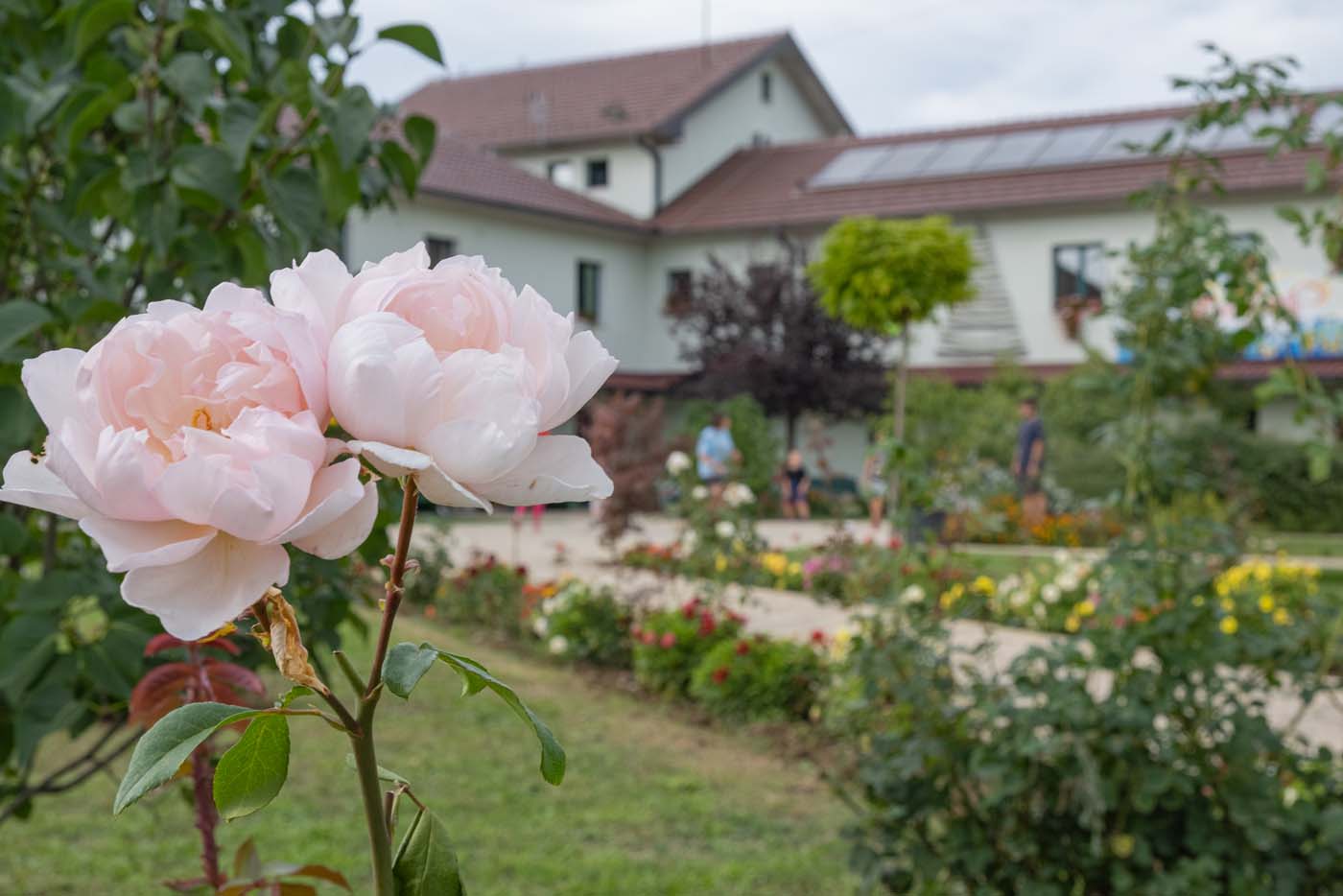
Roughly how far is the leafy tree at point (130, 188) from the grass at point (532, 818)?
5.18 ft

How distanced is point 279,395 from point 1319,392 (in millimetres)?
2885

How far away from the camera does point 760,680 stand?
19.6 feet

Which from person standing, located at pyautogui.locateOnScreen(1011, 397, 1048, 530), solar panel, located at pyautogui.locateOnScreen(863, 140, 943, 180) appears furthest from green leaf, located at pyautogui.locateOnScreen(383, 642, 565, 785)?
solar panel, located at pyautogui.locateOnScreen(863, 140, 943, 180)

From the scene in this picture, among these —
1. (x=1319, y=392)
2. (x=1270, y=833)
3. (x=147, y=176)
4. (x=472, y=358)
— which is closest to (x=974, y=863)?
(x=1270, y=833)

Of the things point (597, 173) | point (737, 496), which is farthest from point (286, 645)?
point (597, 173)

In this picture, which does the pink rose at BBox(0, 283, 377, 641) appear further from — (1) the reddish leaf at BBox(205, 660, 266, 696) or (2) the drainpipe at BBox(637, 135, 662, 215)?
(2) the drainpipe at BBox(637, 135, 662, 215)

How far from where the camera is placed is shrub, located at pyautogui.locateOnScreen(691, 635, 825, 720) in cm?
595

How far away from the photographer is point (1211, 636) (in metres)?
2.82

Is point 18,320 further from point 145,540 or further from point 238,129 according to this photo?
point 145,540

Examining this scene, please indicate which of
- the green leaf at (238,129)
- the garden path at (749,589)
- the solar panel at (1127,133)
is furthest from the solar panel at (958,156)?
the green leaf at (238,129)

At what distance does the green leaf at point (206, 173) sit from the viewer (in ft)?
A: 5.28

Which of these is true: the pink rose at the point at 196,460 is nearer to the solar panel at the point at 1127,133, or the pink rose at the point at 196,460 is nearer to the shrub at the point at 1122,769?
the shrub at the point at 1122,769

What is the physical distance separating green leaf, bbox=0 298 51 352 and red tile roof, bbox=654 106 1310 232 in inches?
742

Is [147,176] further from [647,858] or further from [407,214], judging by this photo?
[407,214]
